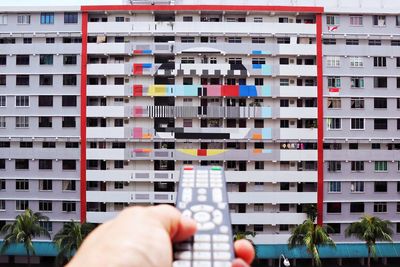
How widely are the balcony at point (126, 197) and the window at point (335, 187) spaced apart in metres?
10.5

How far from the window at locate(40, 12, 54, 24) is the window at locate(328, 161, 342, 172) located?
2111 cm

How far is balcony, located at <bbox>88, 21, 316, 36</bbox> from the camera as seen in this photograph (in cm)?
2650

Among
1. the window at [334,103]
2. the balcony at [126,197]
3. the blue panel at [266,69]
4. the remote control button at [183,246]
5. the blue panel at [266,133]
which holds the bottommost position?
the balcony at [126,197]

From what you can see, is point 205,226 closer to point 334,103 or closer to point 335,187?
point 335,187

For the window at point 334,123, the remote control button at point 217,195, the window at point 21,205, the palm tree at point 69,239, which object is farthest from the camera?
the window at point 21,205

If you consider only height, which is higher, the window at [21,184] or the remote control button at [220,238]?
the remote control button at [220,238]

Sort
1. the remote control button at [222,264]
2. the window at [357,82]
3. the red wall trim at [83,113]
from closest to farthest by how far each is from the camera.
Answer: the remote control button at [222,264] → the red wall trim at [83,113] → the window at [357,82]

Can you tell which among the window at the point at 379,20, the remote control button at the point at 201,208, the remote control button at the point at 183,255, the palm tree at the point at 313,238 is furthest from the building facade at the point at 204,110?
the remote control button at the point at 183,255

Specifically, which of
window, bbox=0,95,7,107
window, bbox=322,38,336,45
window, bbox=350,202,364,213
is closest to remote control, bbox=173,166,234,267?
window, bbox=350,202,364,213

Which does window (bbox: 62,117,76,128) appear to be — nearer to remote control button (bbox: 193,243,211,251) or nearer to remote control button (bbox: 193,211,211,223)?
remote control button (bbox: 193,211,211,223)

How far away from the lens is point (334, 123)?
26844 millimetres

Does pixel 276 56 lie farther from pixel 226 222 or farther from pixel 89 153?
pixel 226 222

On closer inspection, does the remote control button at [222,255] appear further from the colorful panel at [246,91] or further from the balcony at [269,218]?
the colorful panel at [246,91]

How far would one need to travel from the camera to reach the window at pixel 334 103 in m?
26.9
